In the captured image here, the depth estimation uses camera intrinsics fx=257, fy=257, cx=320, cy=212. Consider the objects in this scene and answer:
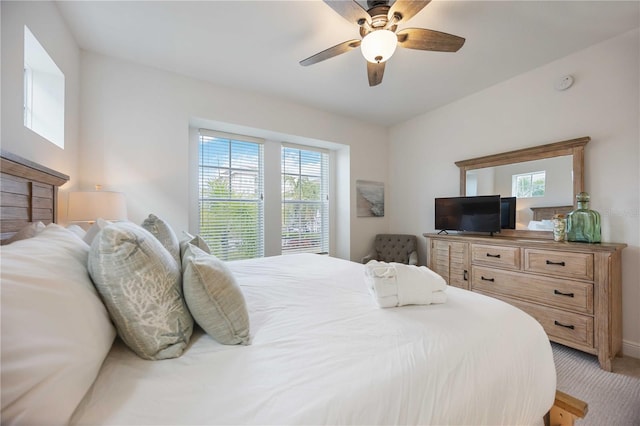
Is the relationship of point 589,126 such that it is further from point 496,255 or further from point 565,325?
point 565,325

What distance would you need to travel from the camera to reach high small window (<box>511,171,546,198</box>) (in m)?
2.65

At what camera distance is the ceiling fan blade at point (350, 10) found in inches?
61.1

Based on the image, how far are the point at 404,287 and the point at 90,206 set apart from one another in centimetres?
220

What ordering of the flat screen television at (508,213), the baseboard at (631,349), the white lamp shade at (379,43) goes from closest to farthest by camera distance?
the white lamp shade at (379,43)
the baseboard at (631,349)
the flat screen television at (508,213)

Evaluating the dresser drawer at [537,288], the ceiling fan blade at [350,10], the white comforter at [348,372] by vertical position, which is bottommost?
the dresser drawer at [537,288]

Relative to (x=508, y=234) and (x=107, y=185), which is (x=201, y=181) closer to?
(x=107, y=185)

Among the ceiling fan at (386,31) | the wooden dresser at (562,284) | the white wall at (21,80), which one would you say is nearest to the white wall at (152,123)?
the white wall at (21,80)

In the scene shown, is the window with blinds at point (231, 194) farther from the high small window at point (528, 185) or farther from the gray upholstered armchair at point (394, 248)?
the high small window at point (528, 185)

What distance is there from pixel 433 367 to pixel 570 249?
2122 millimetres

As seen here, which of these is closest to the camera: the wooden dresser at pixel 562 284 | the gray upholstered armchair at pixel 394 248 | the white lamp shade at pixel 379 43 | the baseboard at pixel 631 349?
the white lamp shade at pixel 379 43

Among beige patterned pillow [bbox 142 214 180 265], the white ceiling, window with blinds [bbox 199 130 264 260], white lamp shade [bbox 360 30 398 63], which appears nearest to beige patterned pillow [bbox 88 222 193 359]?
beige patterned pillow [bbox 142 214 180 265]

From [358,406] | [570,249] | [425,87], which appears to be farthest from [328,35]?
[570,249]

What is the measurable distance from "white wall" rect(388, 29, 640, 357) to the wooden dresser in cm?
20

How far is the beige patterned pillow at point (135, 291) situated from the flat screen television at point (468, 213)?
313 centimetres
